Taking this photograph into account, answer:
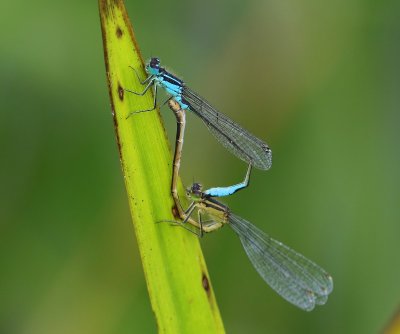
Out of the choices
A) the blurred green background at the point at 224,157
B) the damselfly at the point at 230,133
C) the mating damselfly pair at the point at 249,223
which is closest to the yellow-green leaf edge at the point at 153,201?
the mating damselfly pair at the point at 249,223

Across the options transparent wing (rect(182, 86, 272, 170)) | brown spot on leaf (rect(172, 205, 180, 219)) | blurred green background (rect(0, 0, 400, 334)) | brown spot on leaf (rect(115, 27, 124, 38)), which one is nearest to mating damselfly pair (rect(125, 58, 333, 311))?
transparent wing (rect(182, 86, 272, 170))

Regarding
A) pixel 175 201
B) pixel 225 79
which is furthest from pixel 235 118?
pixel 175 201

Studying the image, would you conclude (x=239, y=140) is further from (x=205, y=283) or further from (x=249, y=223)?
(x=205, y=283)

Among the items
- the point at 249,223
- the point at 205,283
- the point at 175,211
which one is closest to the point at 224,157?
the point at 249,223

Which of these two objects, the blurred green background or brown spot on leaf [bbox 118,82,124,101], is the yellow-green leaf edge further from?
the blurred green background

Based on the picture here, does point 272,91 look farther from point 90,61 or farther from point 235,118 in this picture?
point 90,61
